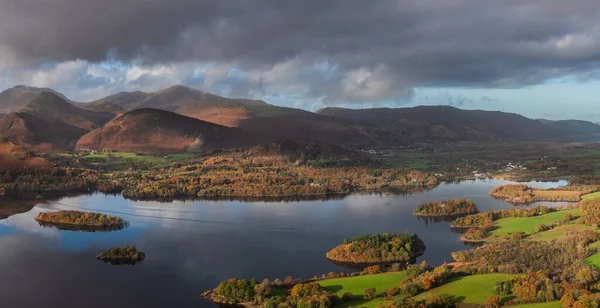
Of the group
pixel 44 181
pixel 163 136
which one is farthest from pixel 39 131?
pixel 44 181

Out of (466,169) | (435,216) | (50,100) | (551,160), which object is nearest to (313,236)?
(435,216)

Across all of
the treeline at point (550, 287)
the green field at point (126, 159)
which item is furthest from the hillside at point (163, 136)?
the treeline at point (550, 287)

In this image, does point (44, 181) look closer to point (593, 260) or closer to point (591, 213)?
point (591, 213)

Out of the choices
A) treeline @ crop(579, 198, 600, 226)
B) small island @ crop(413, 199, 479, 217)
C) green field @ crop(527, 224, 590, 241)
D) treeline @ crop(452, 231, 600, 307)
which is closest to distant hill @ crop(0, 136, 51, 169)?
small island @ crop(413, 199, 479, 217)

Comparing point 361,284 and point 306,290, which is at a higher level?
point 306,290

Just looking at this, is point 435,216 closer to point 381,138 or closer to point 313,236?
point 313,236

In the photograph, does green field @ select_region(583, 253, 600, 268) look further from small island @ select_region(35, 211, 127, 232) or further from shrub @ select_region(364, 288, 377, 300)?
small island @ select_region(35, 211, 127, 232)
